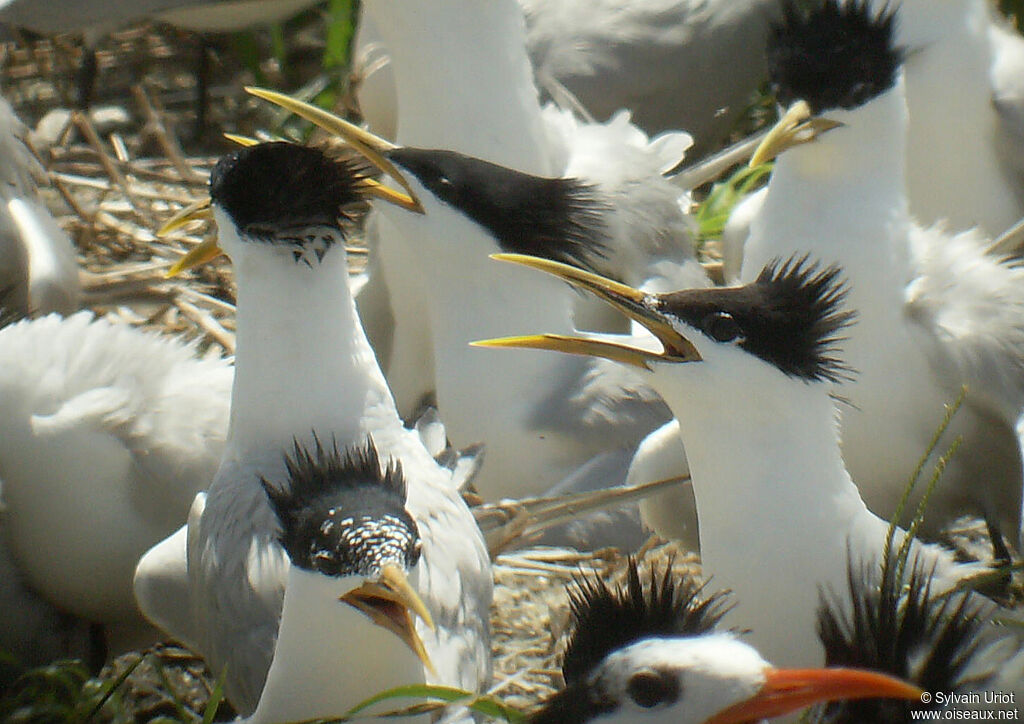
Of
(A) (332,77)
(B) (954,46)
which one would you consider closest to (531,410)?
(B) (954,46)

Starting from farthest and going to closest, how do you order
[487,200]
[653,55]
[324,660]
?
[653,55] < [487,200] < [324,660]

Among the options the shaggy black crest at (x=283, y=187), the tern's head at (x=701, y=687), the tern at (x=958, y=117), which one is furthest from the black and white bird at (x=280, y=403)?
the tern at (x=958, y=117)

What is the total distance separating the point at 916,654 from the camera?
184cm

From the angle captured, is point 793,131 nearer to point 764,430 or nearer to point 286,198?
point 764,430

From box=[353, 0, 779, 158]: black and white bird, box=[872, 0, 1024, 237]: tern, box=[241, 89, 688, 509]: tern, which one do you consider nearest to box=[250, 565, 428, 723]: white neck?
box=[241, 89, 688, 509]: tern

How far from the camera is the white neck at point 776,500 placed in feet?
7.00

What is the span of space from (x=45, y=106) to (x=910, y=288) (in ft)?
9.78

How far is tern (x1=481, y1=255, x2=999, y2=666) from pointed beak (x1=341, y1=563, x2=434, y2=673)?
423mm

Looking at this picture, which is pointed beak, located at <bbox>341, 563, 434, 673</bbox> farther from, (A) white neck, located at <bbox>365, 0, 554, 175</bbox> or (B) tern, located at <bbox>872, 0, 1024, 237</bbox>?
(B) tern, located at <bbox>872, 0, 1024, 237</bbox>

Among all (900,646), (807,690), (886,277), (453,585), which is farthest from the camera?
(886,277)

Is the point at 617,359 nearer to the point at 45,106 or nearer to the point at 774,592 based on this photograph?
the point at 774,592

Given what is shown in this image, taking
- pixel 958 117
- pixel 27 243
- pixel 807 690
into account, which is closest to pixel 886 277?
pixel 958 117

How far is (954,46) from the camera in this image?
319 centimetres

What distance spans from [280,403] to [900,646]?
1.02 meters
